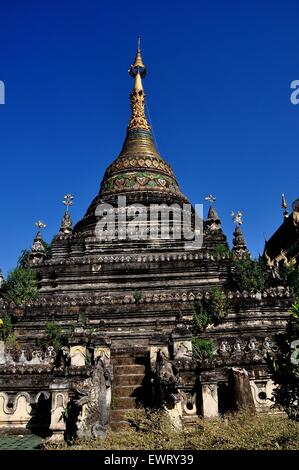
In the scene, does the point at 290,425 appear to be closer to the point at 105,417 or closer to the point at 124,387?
the point at 105,417

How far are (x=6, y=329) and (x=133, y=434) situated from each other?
Result: 31.9 ft

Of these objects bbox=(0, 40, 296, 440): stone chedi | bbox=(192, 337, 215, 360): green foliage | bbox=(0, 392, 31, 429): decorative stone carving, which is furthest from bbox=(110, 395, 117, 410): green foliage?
bbox=(192, 337, 215, 360): green foliage

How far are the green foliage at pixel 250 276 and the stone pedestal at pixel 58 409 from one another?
1045cm

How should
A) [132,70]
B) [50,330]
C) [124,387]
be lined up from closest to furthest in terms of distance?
1. [124,387]
2. [50,330]
3. [132,70]

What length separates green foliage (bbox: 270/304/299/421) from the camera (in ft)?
Result: 25.1

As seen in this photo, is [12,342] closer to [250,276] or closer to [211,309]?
[211,309]

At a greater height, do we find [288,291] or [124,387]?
[288,291]

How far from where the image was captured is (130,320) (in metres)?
16.6

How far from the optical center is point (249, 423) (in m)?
8.22

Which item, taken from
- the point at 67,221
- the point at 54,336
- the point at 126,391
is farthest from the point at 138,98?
the point at 126,391

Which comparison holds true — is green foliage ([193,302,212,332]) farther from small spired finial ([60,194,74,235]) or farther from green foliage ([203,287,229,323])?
small spired finial ([60,194,74,235])

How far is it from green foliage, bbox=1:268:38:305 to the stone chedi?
526 mm

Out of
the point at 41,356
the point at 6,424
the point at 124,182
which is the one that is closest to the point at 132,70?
the point at 124,182

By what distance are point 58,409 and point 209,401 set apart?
353 cm
